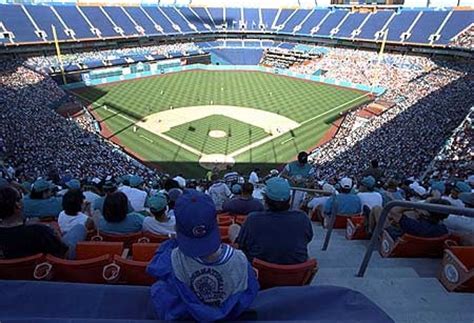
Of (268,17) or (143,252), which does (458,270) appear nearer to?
(143,252)

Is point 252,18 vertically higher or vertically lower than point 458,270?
higher

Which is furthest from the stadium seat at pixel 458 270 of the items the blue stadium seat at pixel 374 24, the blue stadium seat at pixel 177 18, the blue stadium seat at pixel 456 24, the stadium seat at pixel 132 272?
the blue stadium seat at pixel 177 18

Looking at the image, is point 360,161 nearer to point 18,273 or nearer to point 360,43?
point 18,273

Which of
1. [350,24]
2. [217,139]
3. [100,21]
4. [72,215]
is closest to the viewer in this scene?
[72,215]

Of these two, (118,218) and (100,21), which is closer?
(118,218)

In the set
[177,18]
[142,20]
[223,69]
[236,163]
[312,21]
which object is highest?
[312,21]

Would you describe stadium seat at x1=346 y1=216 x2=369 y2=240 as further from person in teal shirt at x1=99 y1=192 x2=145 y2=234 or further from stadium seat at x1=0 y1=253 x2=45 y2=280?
stadium seat at x1=0 y1=253 x2=45 y2=280

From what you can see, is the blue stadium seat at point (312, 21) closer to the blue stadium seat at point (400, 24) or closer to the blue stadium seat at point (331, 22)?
the blue stadium seat at point (331, 22)

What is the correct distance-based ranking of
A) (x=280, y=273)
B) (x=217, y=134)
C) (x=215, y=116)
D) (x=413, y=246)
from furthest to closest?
(x=215, y=116), (x=217, y=134), (x=413, y=246), (x=280, y=273)

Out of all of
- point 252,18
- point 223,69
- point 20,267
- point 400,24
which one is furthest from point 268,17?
point 20,267
